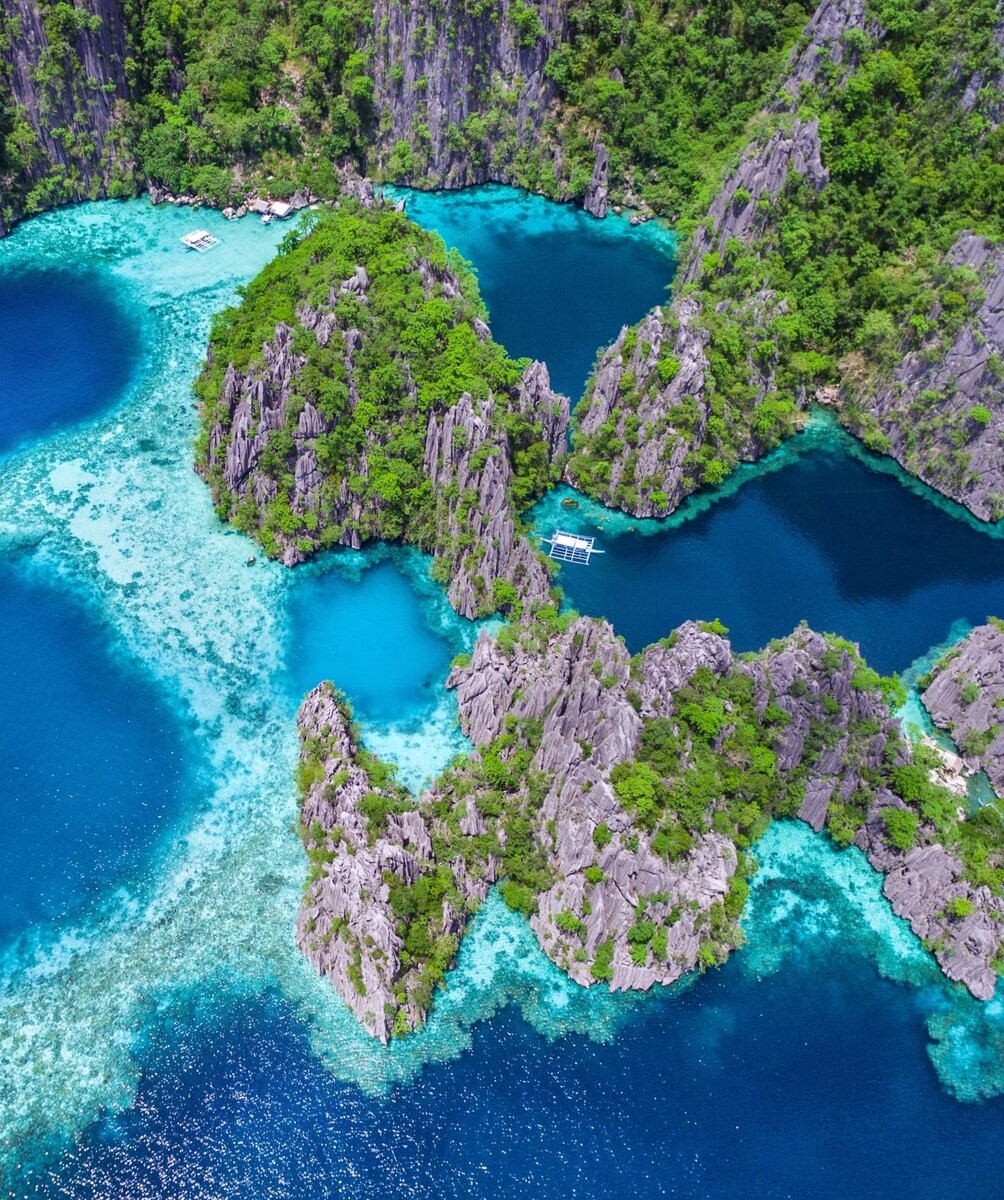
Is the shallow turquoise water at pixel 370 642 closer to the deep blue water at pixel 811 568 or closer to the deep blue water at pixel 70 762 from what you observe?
the deep blue water at pixel 70 762

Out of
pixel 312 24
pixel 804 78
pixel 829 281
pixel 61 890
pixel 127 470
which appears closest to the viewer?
pixel 61 890

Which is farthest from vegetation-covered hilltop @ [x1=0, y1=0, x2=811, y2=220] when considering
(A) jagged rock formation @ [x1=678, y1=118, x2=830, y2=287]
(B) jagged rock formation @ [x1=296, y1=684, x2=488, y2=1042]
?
(B) jagged rock formation @ [x1=296, y1=684, x2=488, y2=1042]

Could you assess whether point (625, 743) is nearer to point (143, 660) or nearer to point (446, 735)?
point (446, 735)

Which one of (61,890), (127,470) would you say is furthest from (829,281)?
(61,890)

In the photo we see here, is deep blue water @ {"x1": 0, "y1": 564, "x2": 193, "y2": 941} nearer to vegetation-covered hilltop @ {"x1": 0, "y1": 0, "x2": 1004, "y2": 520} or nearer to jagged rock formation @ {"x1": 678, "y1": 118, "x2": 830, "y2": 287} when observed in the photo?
vegetation-covered hilltop @ {"x1": 0, "y1": 0, "x2": 1004, "y2": 520}

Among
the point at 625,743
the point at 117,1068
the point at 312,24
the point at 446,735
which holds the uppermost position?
the point at 312,24

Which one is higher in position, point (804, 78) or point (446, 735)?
point (804, 78)
